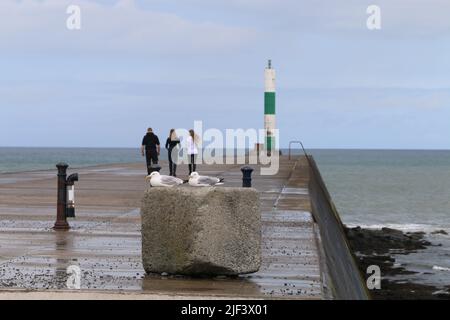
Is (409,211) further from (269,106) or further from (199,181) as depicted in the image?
(199,181)

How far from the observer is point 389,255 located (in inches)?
1252

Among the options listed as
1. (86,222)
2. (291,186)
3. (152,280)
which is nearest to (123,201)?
(86,222)

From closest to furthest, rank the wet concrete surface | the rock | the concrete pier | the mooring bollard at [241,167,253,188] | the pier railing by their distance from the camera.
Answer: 1. the concrete pier
2. the wet concrete surface
3. the rock
4. the pier railing
5. the mooring bollard at [241,167,253,188]

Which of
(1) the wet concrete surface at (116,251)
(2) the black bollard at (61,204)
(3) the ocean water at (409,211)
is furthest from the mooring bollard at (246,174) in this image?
(3) the ocean water at (409,211)

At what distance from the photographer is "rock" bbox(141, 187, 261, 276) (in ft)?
32.1

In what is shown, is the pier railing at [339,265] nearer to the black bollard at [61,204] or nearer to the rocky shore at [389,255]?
the rocky shore at [389,255]

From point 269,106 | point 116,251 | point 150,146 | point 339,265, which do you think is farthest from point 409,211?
point 116,251

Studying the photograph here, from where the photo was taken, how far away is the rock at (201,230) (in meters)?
9.77

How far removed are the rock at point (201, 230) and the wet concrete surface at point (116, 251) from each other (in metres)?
0.17

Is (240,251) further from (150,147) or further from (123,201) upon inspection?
(150,147)

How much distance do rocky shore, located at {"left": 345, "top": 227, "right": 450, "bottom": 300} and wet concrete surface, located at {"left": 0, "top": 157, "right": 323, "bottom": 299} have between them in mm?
3988

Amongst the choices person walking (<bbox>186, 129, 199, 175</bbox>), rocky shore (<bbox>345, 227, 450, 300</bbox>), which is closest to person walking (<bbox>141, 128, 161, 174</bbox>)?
person walking (<bbox>186, 129, 199, 175</bbox>)

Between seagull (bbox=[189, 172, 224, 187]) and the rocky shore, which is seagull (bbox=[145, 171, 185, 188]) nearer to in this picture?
seagull (bbox=[189, 172, 224, 187])

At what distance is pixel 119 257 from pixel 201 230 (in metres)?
2.13
